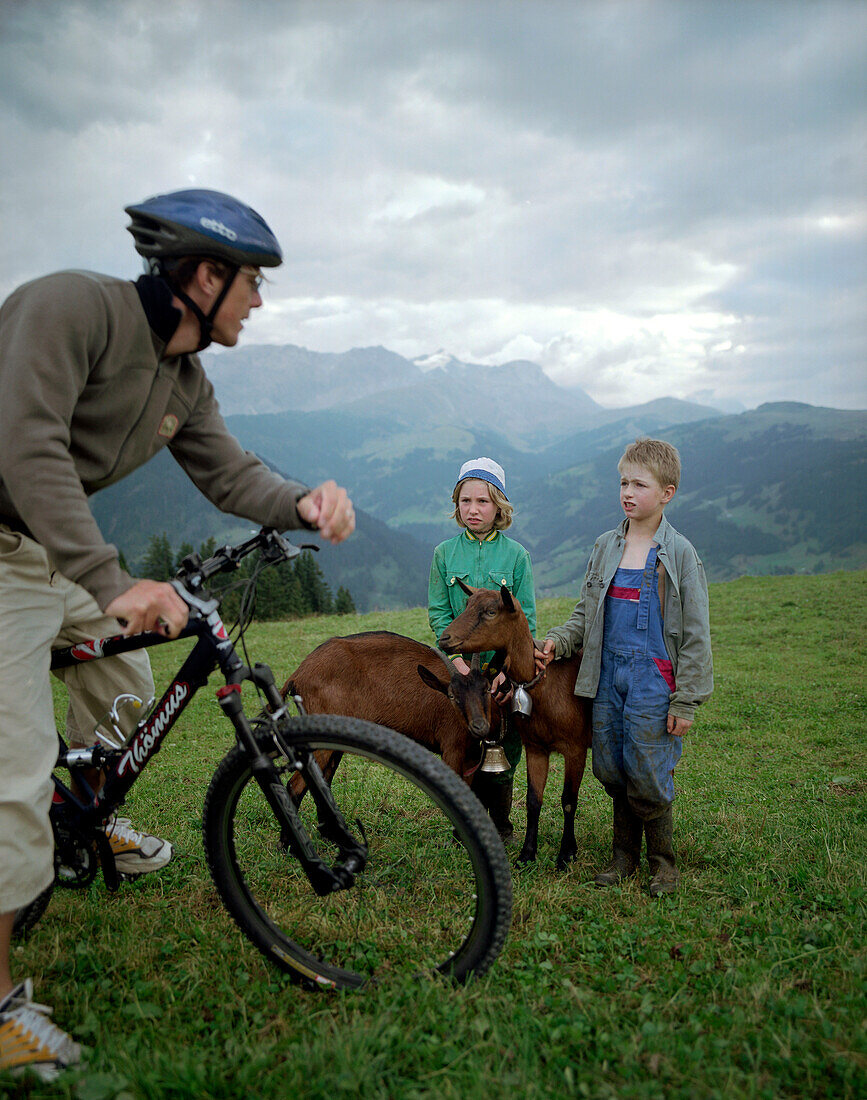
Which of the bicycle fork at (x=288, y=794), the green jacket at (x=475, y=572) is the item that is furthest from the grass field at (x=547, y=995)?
the green jacket at (x=475, y=572)

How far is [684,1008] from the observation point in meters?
2.87

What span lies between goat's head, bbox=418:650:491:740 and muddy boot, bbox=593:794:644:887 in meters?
1.08

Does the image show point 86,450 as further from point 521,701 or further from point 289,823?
point 521,701

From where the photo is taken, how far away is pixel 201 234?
9.16 ft

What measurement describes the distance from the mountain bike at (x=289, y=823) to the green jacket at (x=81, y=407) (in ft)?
1.84

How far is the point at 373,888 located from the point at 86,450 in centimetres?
299

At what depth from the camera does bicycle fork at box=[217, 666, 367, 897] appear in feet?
9.58

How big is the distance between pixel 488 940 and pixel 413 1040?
485 mm

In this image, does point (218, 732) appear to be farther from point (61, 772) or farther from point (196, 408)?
point (196, 408)

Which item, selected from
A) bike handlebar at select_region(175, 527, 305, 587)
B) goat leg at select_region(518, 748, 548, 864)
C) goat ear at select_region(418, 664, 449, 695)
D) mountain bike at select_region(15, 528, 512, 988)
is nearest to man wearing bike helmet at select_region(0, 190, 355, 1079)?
bike handlebar at select_region(175, 527, 305, 587)

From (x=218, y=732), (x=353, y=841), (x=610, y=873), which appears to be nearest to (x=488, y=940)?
(x=353, y=841)

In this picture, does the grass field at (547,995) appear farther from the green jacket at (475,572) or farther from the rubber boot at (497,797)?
the green jacket at (475,572)

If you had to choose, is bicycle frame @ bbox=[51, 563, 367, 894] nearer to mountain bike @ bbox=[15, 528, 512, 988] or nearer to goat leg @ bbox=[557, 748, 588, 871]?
mountain bike @ bbox=[15, 528, 512, 988]

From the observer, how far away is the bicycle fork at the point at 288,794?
2920 millimetres
